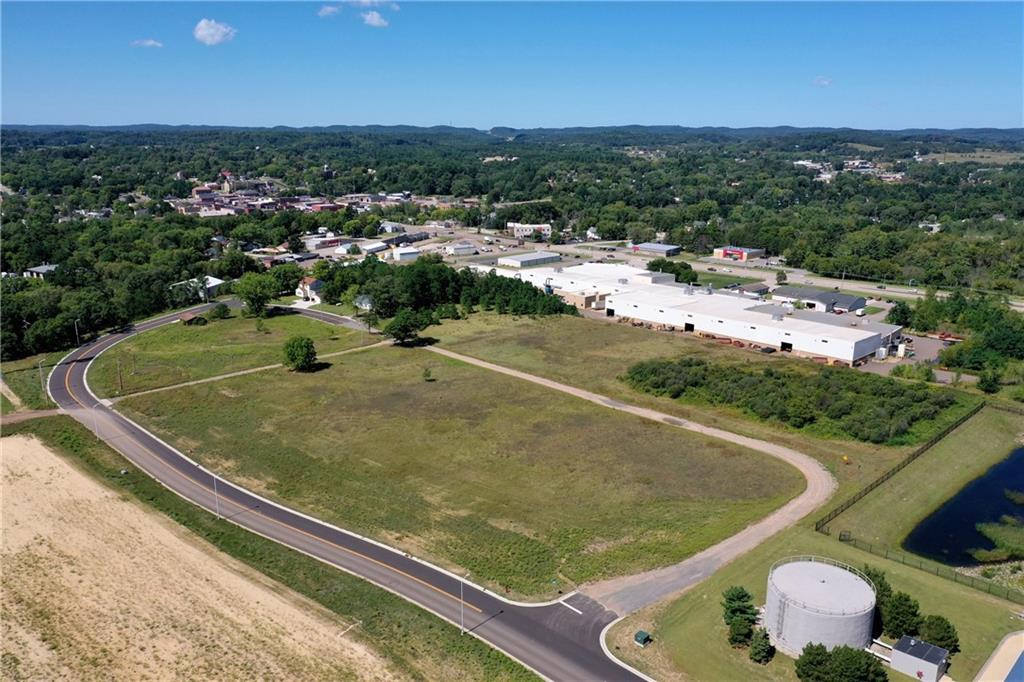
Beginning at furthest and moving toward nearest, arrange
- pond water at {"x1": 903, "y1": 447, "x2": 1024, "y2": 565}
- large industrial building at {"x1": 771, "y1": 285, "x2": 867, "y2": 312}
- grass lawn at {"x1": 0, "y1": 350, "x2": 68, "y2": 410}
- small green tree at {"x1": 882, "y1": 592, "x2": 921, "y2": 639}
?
1. large industrial building at {"x1": 771, "y1": 285, "x2": 867, "y2": 312}
2. grass lawn at {"x1": 0, "y1": 350, "x2": 68, "y2": 410}
3. pond water at {"x1": 903, "y1": 447, "x2": 1024, "y2": 565}
4. small green tree at {"x1": 882, "y1": 592, "x2": 921, "y2": 639}

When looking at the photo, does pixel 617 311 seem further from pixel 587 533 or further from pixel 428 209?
pixel 428 209

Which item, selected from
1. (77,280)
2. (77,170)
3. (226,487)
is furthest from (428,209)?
(226,487)

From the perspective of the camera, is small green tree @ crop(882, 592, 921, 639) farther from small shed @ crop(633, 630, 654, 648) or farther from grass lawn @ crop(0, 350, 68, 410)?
grass lawn @ crop(0, 350, 68, 410)

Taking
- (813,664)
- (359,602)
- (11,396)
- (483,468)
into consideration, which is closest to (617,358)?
(483,468)

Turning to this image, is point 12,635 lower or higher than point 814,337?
lower

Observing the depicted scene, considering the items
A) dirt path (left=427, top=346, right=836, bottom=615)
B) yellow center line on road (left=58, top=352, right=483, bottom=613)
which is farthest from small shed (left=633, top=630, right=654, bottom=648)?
yellow center line on road (left=58, top=352, right=483, bottom=613)

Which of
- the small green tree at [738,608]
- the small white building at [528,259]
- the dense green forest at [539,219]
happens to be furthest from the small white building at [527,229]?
the small green tree at [738,608]

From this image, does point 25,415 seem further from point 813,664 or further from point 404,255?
point 404,255
